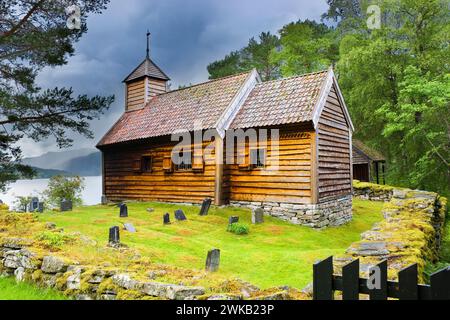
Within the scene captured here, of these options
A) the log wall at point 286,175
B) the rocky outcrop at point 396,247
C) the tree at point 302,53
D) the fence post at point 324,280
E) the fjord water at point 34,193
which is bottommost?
the fjord water at point 34,193

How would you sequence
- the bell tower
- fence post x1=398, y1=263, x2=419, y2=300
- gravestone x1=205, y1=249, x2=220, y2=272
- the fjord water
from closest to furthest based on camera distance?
fence post x1=398, y1=263, x2=419, y2=300
gravestone x1=205, y1=249, x2=220, y2=272
the bell tower
the fjord water

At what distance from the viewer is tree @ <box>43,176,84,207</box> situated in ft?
111

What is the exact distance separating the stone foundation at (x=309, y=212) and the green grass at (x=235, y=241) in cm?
36

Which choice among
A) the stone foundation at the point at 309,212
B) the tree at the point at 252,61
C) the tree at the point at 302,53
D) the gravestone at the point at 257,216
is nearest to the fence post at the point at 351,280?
the gravestone at the point at 257,216

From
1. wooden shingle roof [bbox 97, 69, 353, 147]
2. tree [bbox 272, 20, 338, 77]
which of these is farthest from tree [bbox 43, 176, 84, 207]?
tree [bbox 272, 20, 338, 77]

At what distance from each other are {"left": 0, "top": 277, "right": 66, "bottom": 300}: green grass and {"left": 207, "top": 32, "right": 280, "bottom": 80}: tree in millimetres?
40680

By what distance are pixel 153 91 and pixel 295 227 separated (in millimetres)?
16622

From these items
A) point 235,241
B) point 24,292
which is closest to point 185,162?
point 235,241

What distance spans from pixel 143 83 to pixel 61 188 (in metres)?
14.7

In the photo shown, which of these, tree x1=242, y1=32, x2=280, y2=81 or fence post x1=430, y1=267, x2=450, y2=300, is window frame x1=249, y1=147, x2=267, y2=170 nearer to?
fence post x1=430, y1=267, x2=450, y2=300

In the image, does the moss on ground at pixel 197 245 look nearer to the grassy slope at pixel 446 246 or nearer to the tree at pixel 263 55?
the grassy slope at pixel 446 246

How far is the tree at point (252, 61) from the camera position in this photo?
4593 cm
